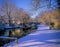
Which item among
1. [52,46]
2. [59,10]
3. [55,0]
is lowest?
[52,46]

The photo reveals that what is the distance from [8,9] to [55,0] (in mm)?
7139

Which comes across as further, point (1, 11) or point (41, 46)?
point (1, 11)

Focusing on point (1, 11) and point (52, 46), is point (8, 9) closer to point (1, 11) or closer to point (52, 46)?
point (1, 11)

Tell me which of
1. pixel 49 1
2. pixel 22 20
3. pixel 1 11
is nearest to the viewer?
pixel 49 1

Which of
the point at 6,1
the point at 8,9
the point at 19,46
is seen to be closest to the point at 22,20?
the point at 8,9

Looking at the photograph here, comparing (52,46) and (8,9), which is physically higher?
(8,9)

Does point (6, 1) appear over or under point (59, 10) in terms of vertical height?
over

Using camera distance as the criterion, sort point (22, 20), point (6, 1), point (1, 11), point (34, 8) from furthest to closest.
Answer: point (22, 20)
point (1, 11)
point (6, 1)
point (34, 8)

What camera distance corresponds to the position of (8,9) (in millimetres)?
11219

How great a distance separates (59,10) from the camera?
4.48 meters

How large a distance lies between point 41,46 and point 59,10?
157cm

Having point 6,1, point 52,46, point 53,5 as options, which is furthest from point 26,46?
point 6,1

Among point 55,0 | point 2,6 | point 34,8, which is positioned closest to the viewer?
point 55,0

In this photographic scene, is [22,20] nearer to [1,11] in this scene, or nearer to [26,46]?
[1,11]
